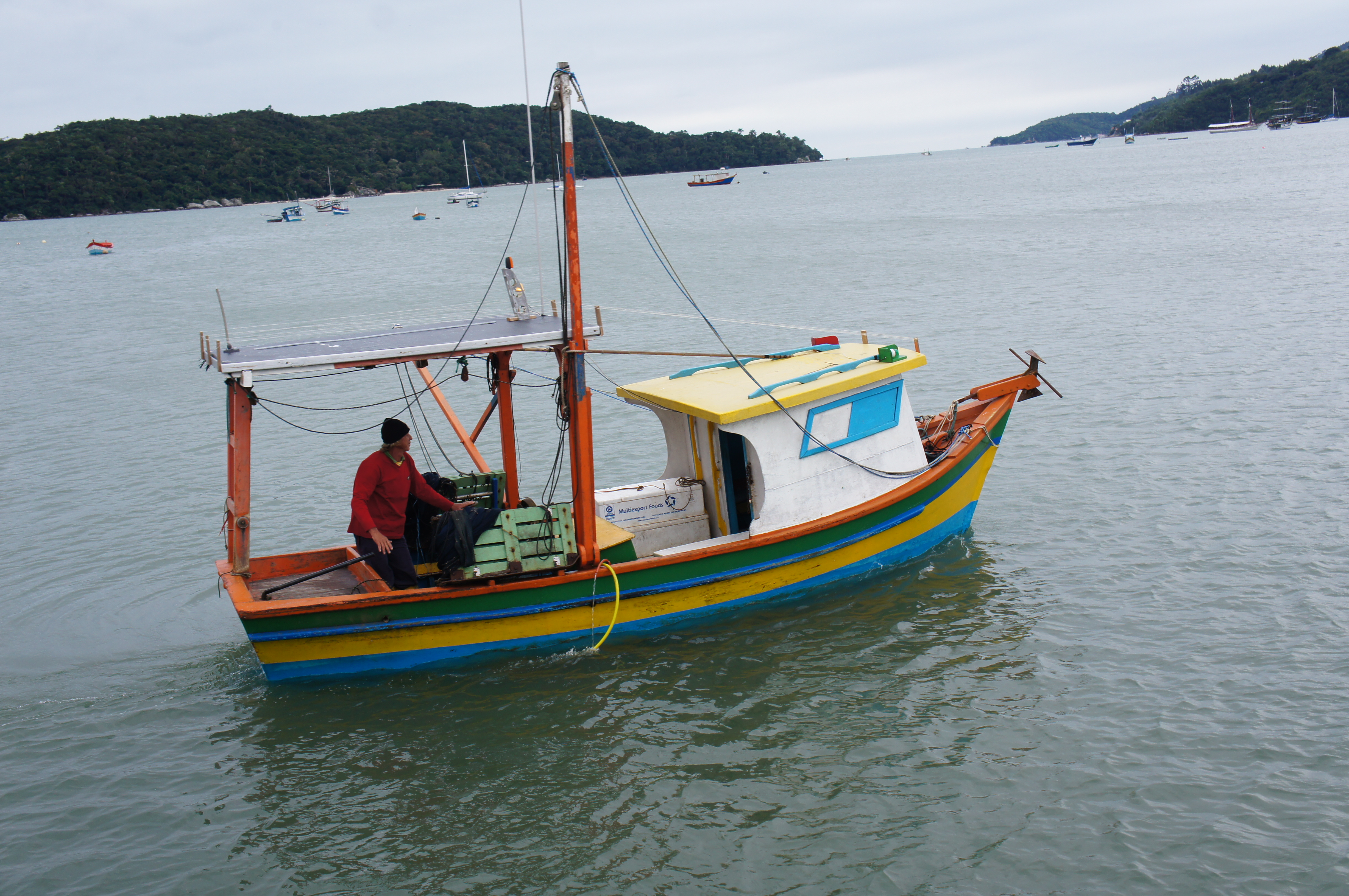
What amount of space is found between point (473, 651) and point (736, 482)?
3293mm

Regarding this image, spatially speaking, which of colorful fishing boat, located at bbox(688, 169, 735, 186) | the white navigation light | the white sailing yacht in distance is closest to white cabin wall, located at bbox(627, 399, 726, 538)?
the white navigation light

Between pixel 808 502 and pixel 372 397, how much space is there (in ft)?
46.4

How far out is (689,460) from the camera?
11.1 m

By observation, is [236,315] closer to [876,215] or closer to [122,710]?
[122,710]

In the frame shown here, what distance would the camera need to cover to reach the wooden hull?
854 centimetres

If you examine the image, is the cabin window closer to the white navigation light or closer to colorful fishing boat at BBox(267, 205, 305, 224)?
the white navigation light

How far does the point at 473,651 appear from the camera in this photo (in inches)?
358

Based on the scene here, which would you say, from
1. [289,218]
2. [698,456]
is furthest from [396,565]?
A: [289,218]

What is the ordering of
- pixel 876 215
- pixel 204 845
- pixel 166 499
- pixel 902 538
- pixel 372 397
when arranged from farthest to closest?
pixel 876 215
pixel 372 397
pixel 166 499
pixel 902 538
pixel 204 845

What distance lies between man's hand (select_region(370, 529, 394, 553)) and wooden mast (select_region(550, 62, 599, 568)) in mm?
1632

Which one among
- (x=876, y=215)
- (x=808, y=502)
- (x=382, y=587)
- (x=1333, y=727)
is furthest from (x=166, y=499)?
(x=876, y=215)

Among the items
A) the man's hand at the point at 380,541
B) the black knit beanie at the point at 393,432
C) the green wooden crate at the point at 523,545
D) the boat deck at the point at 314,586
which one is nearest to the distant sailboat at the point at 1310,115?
the green wooden crate at the point at 523,545

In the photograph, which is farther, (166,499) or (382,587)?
(166,499)

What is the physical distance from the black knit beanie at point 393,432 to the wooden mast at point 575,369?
1452mm
